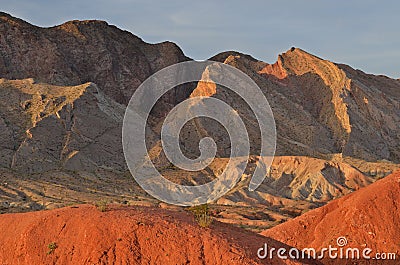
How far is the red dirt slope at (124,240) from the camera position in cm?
1078

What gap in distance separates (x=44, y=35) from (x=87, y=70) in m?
8.46

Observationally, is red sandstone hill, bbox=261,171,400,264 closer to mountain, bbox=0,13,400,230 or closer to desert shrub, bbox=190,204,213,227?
desert shrub, bbox=190,204,213,227

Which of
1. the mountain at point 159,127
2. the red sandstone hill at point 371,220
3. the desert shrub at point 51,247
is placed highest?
the mountain at point 159,127

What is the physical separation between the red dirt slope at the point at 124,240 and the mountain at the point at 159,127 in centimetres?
2978

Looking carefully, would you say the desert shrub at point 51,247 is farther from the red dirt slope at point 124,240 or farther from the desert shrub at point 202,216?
the desert shrub at point 202,216

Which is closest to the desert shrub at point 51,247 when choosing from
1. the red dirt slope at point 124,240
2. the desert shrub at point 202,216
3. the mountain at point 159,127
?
the red dirt slope at point 124,240

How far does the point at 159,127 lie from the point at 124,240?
64175 mm

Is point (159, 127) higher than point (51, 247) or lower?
higher

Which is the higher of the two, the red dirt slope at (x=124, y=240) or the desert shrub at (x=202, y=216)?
the desert shrub at (x=202, y=216)

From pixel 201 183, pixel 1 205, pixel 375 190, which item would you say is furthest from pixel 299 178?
pixel 375 190

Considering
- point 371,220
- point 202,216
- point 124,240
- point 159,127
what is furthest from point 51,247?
point 159,127

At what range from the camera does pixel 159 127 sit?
75062mm

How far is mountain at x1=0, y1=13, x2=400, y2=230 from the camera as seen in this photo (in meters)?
54.8

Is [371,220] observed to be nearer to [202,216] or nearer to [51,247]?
[202,216]
